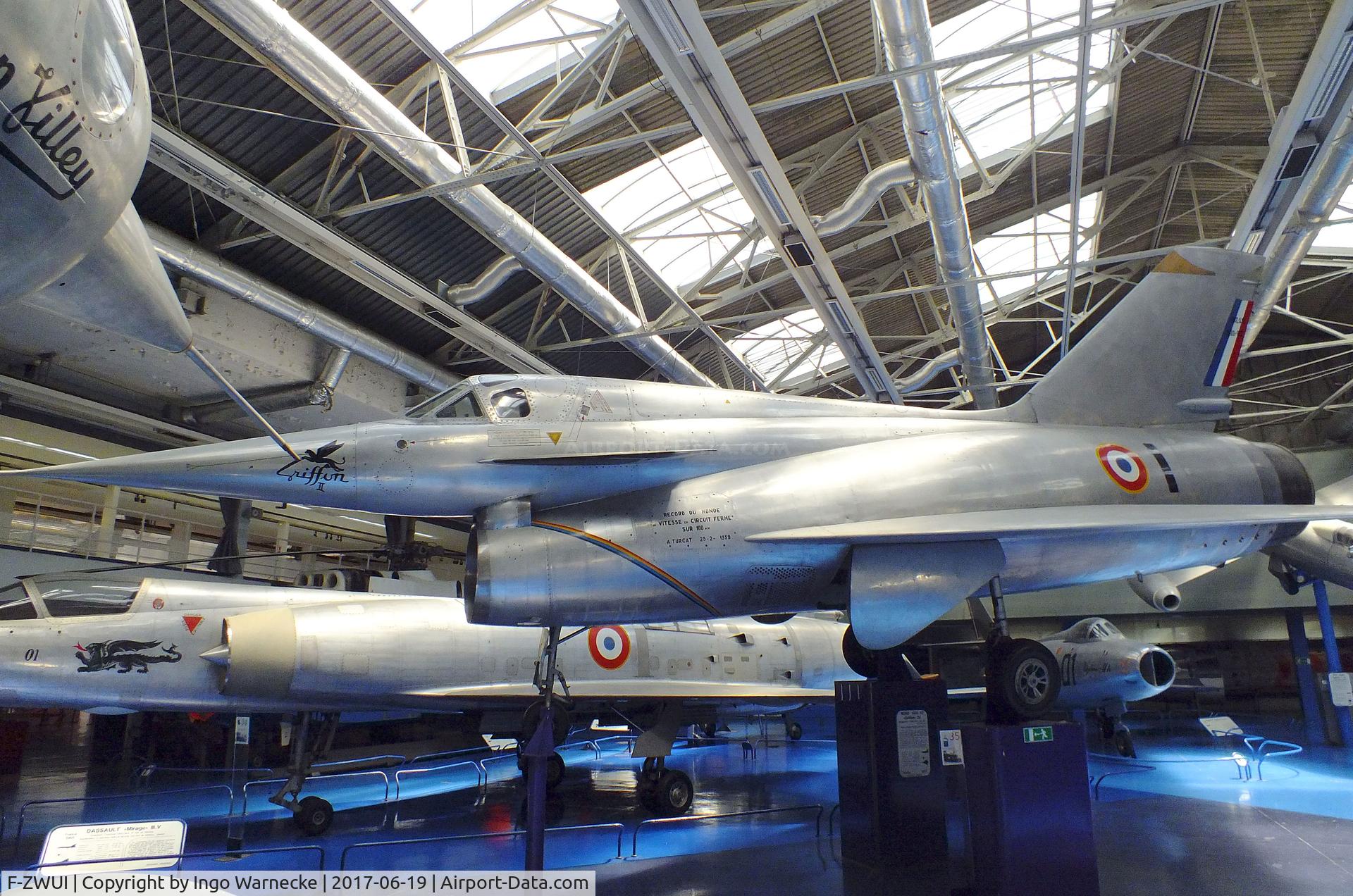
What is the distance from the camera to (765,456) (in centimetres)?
620

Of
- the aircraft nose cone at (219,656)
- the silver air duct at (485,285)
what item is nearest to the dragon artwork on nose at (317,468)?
the aircraft nose cone at (219,656)

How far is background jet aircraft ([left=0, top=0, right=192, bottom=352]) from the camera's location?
4.87ft

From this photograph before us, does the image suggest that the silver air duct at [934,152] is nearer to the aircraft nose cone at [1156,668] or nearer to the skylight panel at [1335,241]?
the aircraft nose cone at [1156,668]

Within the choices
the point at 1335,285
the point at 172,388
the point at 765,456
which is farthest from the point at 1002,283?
the point at 172,388

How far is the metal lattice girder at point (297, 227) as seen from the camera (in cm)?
777

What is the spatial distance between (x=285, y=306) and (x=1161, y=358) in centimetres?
1025

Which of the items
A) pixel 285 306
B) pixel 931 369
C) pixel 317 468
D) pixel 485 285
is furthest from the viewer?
pixel 931 369

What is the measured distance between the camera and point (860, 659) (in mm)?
7410

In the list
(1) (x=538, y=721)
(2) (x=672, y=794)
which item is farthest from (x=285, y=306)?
(2) (x=672, y=794)

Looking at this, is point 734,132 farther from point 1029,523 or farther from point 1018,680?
point 1018,680

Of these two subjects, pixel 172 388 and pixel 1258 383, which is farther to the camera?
pixel 1258 383

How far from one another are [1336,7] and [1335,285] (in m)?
17.0

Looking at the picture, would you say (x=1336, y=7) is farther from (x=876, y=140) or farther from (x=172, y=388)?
(x=172, y=388)

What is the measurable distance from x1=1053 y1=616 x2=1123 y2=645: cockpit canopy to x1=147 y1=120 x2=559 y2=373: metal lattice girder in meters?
11.0
